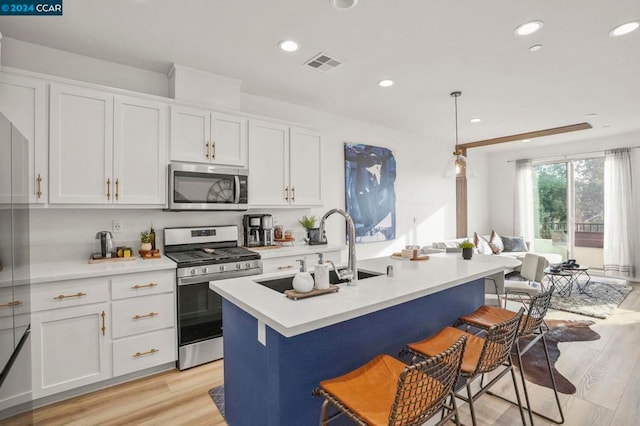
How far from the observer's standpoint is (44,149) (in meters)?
2.38

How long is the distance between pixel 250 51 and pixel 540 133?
5071 mm

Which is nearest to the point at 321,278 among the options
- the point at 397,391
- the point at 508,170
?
the point at 397,391

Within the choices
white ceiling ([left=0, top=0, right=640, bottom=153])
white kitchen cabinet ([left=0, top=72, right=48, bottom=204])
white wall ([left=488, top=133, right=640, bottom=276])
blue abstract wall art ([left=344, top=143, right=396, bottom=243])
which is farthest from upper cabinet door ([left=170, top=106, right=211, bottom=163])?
white wall ([left=488, top=133, right=640, bottom=276])

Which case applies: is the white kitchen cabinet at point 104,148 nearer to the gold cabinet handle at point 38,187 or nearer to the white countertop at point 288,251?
the gold cabinet handle at point 38,187

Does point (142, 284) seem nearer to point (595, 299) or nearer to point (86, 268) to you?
point (86, 268)

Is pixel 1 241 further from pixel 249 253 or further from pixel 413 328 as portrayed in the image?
pixel 413 328

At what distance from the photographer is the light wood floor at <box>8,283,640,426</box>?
2094mm

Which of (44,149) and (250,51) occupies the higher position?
(250,51)

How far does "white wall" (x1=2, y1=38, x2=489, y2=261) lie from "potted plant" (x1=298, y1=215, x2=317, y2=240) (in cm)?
8

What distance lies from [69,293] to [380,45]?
2933mm

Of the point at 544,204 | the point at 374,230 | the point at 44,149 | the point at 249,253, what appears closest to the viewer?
the point at 44,149

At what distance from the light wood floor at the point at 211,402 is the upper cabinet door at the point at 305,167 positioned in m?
1.95

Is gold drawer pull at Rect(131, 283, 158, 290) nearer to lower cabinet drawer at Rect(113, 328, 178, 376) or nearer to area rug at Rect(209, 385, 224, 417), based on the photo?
lower cabinet drawer at Rect(113, 328, 178, 376)

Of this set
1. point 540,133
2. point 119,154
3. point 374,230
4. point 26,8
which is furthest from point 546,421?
point 540,133
